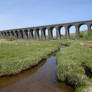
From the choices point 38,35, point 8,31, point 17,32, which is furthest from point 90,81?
point 8,31

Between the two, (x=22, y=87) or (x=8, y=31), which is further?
(x=8, y=31)

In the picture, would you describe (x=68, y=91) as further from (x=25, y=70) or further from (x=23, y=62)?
(x=23, y=62)

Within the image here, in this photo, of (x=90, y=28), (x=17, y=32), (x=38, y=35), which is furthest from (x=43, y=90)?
(x=17, y=32)

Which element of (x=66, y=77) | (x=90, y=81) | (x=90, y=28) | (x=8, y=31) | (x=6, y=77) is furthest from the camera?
(x=8, y=31)

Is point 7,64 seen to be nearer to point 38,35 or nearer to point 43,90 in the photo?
point 43,90

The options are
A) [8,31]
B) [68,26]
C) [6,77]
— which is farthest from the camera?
[8,31]

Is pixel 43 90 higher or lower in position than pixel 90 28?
lower

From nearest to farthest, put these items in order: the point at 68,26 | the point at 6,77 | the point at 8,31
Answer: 1. the point at 6,77
2. the point at 68,26
3. the point at 8,31

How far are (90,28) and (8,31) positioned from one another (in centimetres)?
7862

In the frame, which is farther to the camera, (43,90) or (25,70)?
(25,70)

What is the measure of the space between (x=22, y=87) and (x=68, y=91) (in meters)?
3.51

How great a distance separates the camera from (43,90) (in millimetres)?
7137

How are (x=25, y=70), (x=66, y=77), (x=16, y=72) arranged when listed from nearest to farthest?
(x=66, y=77)
(x=16, y=72)
(x=25, y=70)

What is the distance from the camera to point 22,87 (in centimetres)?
763
